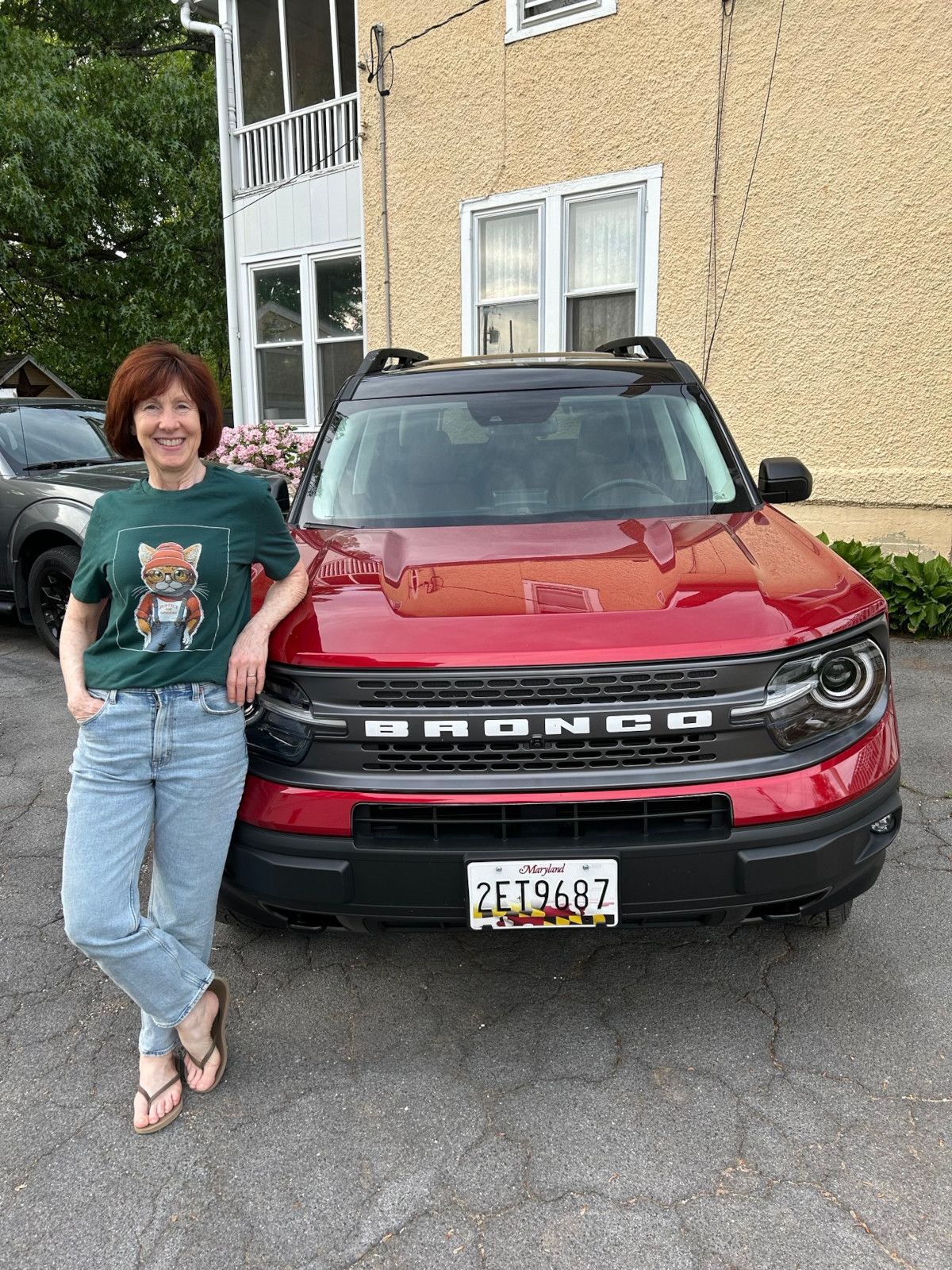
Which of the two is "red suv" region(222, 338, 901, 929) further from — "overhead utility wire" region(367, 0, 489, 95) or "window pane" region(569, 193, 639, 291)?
"overhead utility wire" region(367, 0, 489, 95)

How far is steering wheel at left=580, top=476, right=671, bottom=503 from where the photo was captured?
3.31 m

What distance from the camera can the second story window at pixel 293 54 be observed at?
1088cm

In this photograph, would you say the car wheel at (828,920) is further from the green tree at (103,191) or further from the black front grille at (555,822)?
the green tree at (103,191)

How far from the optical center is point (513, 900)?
2.18 metres

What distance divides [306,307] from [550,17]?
417 centimetres

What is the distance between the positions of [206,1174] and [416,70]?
9.70m

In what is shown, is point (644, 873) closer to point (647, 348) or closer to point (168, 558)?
point (168, 558)

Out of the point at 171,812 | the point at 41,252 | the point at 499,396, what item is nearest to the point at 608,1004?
the point at 171,812

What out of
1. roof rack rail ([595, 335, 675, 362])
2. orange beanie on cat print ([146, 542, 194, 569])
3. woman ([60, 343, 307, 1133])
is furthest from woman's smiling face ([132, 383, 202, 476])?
roof rack rail ([595, 335, 675, 362])

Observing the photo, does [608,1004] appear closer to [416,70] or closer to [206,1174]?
[206,1174]

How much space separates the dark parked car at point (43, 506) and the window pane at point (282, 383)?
470 cm

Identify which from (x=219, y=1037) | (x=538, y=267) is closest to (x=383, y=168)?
(x=538, y=267)

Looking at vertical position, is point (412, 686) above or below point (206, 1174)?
above

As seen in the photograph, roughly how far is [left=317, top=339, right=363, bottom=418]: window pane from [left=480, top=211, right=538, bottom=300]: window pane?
2.14m
